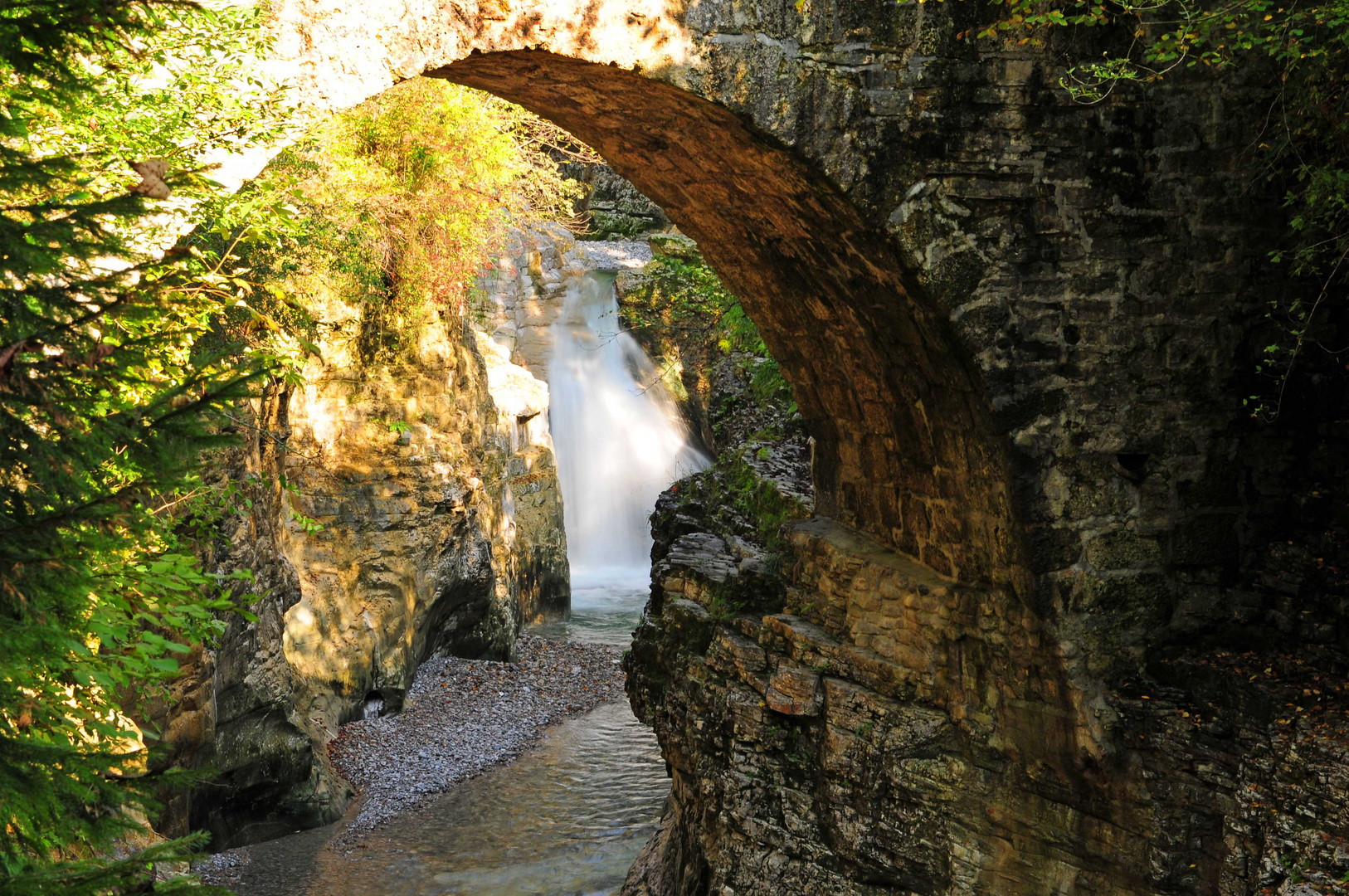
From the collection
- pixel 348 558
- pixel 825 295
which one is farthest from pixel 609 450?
pixel 825 295

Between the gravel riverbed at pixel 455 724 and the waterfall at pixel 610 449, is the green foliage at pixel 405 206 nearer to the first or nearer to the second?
the gravel riverbed at pixel 455 724

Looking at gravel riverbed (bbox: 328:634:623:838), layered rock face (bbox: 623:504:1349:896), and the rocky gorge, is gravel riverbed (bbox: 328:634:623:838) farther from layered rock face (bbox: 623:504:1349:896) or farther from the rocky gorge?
the rocky gorge

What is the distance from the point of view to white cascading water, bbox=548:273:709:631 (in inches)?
566

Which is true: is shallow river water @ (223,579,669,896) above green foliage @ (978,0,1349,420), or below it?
below

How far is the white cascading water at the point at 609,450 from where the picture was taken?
47.1 feet

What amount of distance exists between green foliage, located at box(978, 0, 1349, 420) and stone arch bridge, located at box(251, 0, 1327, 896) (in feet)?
0.37

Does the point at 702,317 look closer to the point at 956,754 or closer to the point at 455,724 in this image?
the point at 455,724

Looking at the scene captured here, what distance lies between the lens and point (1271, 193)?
4297 millimetres

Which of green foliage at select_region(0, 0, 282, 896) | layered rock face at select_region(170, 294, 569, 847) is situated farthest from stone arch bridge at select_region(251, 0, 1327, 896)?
layered rock face at select_region(170, 294, 569, 847)

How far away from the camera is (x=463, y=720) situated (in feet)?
30.7

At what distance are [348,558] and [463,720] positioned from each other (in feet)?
6.04

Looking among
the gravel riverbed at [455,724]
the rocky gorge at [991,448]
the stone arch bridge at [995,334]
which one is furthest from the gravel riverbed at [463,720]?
the stone arch bridge at [995,334]

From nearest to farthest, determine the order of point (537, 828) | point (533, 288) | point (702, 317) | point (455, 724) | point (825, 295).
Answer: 1. point (825, 295)
2. point (537, 828)
3. point (455, 724)
4. point (702, 317)
5. point (533, 288)

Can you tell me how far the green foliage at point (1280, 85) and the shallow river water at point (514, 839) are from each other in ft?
16.3
